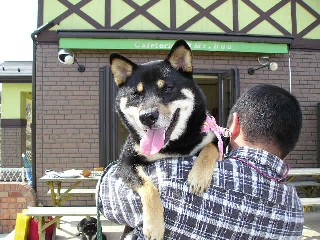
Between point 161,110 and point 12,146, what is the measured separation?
31.0 ft

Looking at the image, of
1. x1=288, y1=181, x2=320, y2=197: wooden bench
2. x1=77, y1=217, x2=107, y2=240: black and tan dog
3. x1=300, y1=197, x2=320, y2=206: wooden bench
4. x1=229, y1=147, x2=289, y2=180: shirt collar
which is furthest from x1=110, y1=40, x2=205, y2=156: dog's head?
x1=288, y1=181, x2=320, y2=197: wooden bench

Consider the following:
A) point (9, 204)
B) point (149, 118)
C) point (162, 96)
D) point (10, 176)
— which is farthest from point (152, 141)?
point (10, 176)

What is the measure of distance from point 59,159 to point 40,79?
1482 millimetres

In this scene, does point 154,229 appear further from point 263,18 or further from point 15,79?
point 15,79

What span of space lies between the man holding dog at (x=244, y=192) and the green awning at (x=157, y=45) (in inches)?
195

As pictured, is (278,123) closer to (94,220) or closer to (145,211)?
(145,211)

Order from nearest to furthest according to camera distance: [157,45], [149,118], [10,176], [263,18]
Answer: [149,118]
[157,45]
[263,18]
[10,176]

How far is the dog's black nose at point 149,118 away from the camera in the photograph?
5.89ft

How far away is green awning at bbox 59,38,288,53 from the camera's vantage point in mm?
6242

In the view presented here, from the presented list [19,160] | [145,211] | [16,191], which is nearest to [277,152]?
[145,211]

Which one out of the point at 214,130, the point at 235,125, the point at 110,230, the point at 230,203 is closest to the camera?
the point at 230,203

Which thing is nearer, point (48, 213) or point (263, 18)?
point (48, 213)

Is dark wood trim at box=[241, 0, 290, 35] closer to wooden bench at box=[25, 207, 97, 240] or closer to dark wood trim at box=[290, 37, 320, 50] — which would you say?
dark wood trim at box=[290, 37, 320, 50]

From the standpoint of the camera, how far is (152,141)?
1.82 metres
